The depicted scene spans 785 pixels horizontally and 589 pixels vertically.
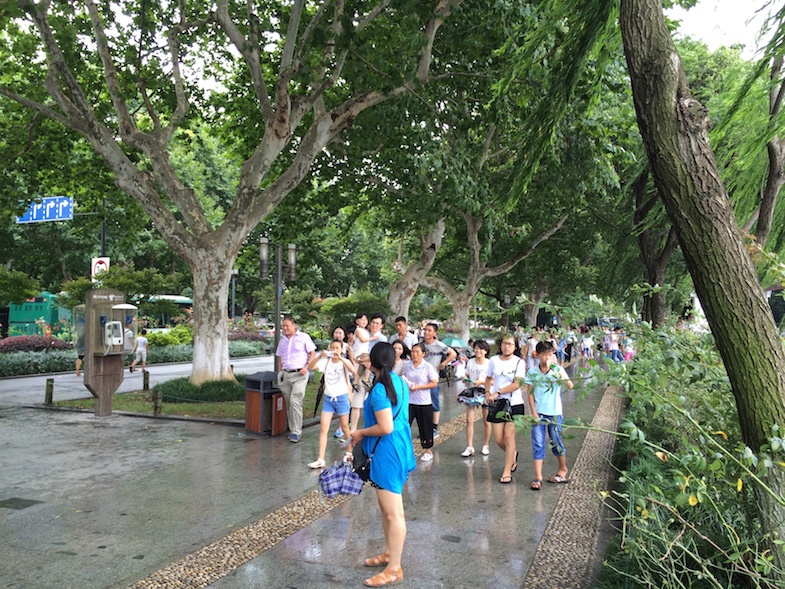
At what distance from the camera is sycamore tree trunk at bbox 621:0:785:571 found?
125 inches

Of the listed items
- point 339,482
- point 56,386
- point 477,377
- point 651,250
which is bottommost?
point 56,386

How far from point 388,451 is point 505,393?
3.16 meters

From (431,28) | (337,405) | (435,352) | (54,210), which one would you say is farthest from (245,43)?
(337,405)

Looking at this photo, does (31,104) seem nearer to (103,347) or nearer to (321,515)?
(103,347)

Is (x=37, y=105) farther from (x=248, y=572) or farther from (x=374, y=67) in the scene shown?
(x=248, y=572)

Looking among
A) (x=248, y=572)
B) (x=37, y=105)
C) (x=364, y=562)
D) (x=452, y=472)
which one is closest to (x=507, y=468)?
(x=452, y=472)

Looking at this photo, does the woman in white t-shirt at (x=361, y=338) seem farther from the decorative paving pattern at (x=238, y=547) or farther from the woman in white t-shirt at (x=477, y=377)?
the decorative paving pattern at (x=238, y=547)

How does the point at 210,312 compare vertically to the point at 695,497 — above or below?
above

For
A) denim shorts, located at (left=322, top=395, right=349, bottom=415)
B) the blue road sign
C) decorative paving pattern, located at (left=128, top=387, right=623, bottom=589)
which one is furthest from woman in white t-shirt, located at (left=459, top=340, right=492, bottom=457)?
the blue road sign

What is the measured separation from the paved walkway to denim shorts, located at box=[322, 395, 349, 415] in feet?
2.39

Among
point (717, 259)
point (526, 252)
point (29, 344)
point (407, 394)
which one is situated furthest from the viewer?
point (526, 252)

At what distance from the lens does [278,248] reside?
52.1 ft

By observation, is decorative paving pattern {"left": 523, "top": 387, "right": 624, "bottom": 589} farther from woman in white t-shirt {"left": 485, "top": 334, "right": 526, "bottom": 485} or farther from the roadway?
the roadway

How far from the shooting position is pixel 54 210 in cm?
1504
